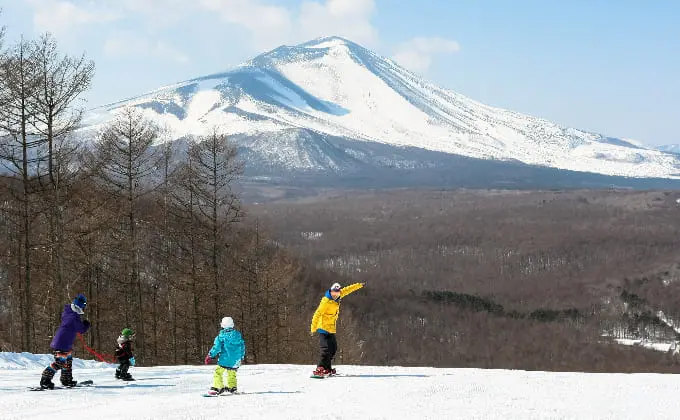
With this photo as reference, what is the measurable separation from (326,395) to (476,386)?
2.81 m

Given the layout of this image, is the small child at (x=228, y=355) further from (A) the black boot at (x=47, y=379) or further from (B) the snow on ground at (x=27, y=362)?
(B) the snow on ground at (x=27, y=362)

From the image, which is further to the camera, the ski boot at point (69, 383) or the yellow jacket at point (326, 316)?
the yellow jacket at point (326, 316)

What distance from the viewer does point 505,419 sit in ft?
31.5

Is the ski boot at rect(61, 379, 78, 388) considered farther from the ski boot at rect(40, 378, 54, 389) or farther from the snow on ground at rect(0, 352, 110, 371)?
the snow on ground at rect(0, 352, 110, 371)

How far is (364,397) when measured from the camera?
11367 mm

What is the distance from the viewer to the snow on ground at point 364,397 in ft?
33.1

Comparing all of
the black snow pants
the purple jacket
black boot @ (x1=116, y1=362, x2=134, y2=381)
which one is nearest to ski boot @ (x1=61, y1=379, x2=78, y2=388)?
the purple jacket

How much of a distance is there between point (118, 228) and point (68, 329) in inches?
674

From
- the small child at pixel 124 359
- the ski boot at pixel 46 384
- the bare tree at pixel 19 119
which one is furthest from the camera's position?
the bare tree at pixel 19 119

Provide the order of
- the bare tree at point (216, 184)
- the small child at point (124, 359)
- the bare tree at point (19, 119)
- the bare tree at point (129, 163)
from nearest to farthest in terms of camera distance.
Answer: the small child at point (124, 359)
the bare tree at point (19, 119)
the bare tree at point (129, 163)
the bare tree at point (216, 184)

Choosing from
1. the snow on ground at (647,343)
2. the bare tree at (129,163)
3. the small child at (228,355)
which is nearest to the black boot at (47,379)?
the small child at (228,355)

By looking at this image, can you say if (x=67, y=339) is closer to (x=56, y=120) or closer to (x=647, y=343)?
(x=56, y=120)

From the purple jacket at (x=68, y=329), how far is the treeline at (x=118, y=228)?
32.2 feet

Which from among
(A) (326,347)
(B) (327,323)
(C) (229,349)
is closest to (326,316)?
(B) (327,323)
